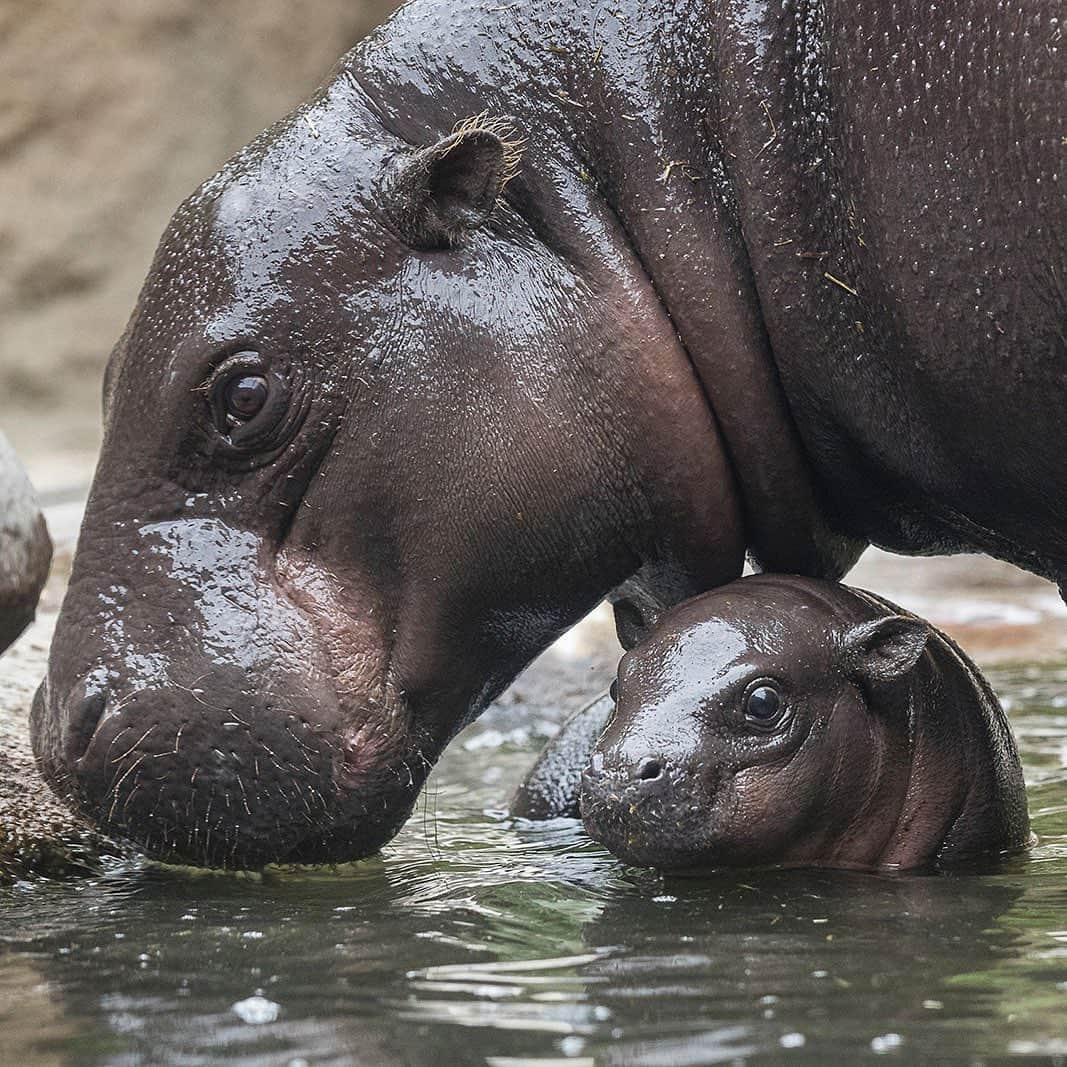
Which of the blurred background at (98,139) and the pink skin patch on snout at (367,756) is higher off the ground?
the blurred background at (98,139)

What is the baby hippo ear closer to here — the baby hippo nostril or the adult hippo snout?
the baby hippo nostril

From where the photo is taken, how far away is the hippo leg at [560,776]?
4.68m

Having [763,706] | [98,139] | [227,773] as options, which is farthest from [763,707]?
[98,139]

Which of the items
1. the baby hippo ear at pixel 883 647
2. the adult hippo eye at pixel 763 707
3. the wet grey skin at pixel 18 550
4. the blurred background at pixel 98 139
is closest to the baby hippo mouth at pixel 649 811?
the adult hippo eye at pixel 763 707

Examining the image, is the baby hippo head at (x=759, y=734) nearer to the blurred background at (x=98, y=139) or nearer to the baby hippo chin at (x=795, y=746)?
the baby hippo chin at (x=795, y=746)

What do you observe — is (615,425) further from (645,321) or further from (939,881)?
(939,881)

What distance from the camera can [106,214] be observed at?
14.5 meters

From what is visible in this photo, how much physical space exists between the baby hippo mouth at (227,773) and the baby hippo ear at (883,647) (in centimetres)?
97

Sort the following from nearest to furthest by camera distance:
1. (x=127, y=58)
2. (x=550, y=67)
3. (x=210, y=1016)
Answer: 1. (x=210, y=1016)
2. (x=550, y=67)
3. (x=127, y=58)

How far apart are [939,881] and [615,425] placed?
109 centimetres

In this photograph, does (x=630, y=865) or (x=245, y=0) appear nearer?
(x=630, y=865)

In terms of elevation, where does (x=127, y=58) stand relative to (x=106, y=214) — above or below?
above

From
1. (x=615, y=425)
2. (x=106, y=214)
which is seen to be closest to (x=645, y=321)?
(x=615, y=425)

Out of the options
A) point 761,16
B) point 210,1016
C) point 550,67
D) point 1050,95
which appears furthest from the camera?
point 550,67
